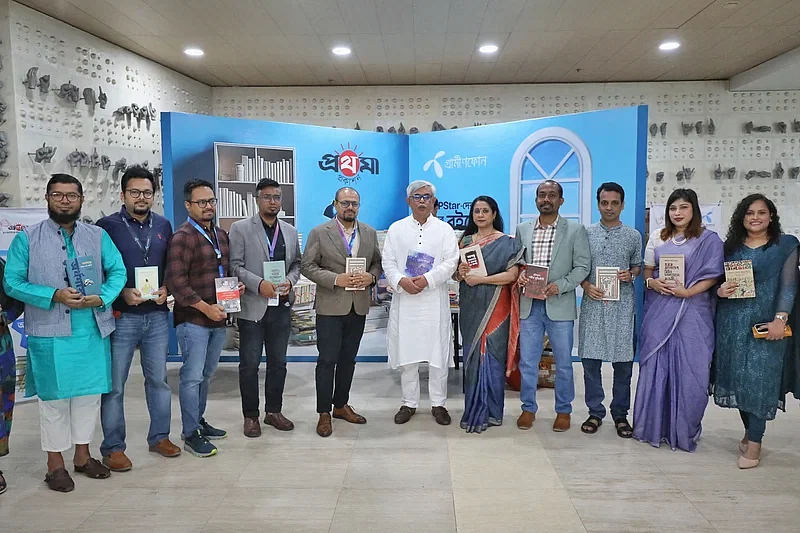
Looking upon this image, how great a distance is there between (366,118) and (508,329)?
540cm

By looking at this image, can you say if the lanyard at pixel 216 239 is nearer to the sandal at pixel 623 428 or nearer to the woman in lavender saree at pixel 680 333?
the woman in lavender saree at pixel 680 333

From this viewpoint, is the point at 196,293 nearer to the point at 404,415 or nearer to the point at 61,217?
the point at 61,217

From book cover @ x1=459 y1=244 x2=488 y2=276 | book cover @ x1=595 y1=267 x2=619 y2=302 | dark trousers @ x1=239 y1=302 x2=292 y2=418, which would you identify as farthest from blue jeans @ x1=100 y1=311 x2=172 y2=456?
book cover @ x1=595 y1=267 x2=619 y2=302

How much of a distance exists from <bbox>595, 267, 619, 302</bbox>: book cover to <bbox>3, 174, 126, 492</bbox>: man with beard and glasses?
292cm

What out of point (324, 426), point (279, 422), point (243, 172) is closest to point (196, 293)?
point (279, 422)

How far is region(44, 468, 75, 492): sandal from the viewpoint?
2.97 metres

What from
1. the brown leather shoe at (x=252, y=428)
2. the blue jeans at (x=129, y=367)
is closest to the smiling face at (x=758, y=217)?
the brown leather shoe at (x=252, y=428)

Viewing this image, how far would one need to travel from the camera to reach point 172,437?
12.3 ft

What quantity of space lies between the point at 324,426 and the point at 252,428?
50 centimetres

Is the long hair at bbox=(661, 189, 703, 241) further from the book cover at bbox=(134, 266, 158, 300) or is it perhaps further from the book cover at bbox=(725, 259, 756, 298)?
the book cover at bbox=(134, 266, 158, 300)

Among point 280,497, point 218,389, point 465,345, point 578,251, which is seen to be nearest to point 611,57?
point 578,251

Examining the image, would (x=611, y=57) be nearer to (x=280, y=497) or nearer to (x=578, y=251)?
(x=578, y=251)

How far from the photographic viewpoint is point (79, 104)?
5727 mm

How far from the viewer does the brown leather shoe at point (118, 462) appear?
3.20m
